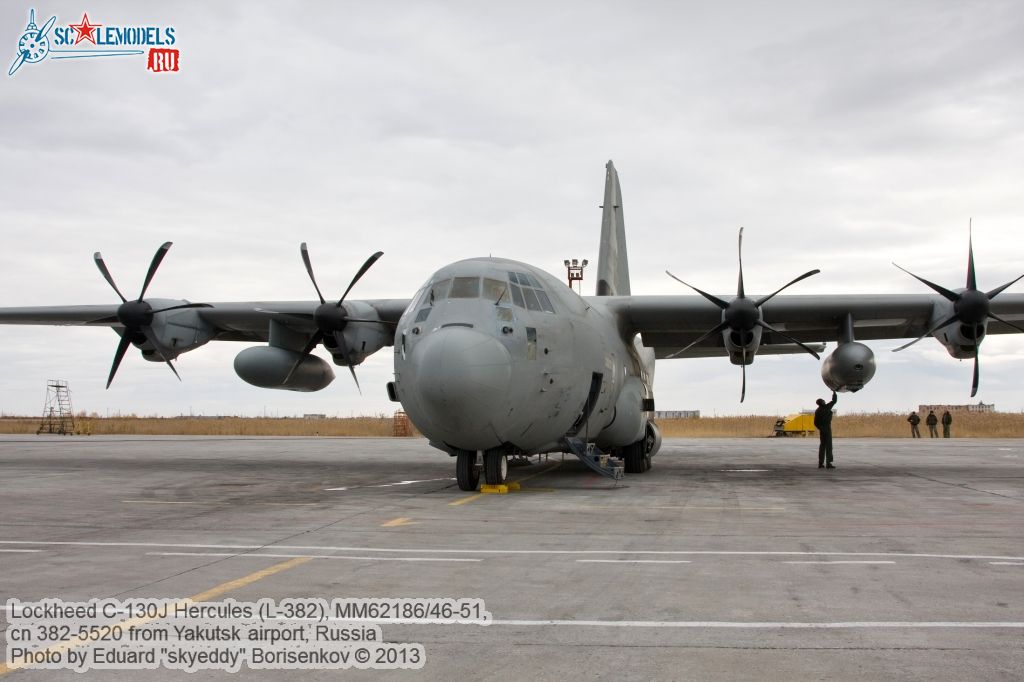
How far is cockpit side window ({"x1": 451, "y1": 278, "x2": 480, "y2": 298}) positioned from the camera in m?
14.1

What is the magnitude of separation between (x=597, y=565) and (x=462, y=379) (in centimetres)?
535

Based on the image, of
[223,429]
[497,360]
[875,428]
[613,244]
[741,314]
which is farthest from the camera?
[223,429]

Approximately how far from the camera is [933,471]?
20.0 m

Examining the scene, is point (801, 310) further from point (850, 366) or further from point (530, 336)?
point (530, 336)

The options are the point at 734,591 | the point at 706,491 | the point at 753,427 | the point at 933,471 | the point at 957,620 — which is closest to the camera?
the point at 957,620

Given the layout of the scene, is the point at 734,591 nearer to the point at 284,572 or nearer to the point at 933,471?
the point at 284,572

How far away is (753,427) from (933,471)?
48659mm

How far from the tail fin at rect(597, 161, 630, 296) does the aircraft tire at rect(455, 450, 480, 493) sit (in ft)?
35.2

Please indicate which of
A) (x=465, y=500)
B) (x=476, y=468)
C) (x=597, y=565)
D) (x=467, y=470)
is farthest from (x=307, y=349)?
(x=597, y=565)

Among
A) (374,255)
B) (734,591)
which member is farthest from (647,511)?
(374,255)

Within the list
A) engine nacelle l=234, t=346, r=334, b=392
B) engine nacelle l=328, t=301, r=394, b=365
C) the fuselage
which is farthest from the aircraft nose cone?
engine nacelle l=234, t=346, r=334, b=392

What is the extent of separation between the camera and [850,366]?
64.6 ft

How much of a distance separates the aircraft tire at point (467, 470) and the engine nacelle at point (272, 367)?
29.5 ft

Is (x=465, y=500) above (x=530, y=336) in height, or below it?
below
